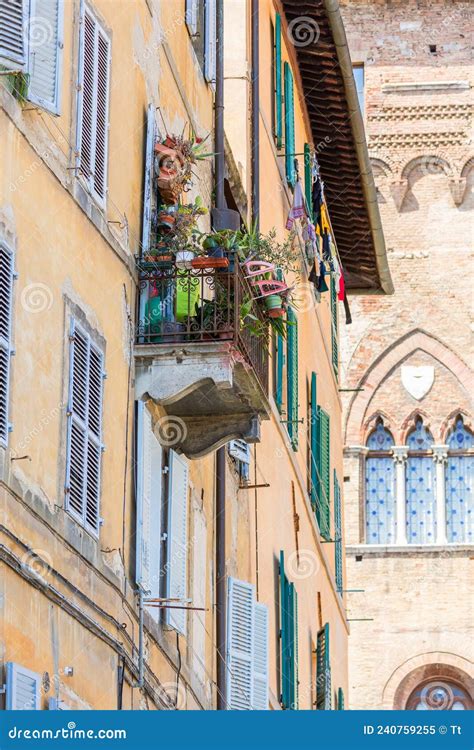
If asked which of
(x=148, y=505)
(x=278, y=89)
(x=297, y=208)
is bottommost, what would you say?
(x=148, y=505)

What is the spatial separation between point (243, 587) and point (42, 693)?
16.8 feet

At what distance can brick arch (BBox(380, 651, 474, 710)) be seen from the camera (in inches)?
1312

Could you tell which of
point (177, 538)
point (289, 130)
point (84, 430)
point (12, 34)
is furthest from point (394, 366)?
point (12, 34)

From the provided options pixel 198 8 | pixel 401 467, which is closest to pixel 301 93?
pixel 198 8

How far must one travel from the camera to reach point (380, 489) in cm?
3434

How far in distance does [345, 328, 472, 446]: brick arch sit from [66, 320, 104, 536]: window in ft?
83.8

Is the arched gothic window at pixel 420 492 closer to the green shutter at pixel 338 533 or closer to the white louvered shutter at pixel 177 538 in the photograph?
the green shutter at pixel 338 533

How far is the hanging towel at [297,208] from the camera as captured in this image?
17.3 m

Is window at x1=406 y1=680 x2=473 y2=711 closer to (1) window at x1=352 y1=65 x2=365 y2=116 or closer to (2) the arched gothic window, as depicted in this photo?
(2) the arched gothic window

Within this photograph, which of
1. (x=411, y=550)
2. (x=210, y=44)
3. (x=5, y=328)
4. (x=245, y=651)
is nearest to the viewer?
(x=5, y=328)

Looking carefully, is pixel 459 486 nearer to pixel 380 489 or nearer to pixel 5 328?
pixel 380 489

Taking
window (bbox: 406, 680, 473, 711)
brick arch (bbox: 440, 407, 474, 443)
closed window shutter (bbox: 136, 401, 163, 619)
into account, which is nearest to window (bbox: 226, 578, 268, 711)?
closed window shutter (bbox: 136, 401, 163, 619)

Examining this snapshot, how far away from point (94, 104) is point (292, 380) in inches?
296

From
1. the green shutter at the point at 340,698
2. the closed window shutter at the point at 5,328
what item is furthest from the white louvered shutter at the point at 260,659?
the green shutter at the point at 340,698
